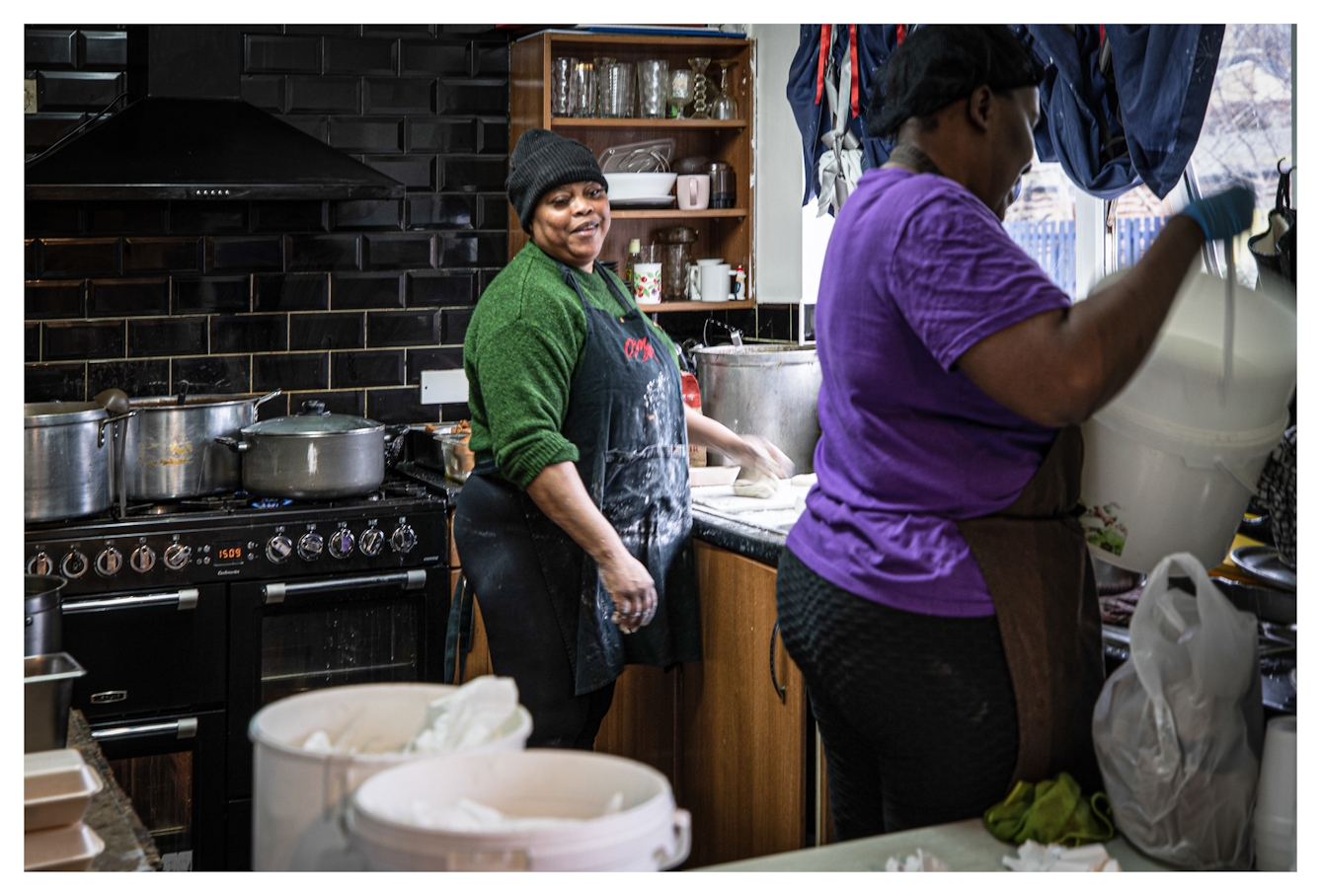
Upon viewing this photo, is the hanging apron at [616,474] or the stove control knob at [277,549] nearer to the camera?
the hanging apron at [616,474]

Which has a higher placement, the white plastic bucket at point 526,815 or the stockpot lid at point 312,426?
the stockpot lid at point 312,426

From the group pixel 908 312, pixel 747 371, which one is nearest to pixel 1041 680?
pixel 908 312

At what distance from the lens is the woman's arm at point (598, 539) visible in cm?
172

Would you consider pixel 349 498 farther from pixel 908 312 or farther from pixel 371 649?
pixel 908 312

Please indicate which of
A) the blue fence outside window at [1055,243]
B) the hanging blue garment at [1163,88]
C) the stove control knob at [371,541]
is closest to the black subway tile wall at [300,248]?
the stove control knob at [371,541]

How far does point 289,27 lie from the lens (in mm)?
2943

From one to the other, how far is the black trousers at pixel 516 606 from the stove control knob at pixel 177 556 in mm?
812

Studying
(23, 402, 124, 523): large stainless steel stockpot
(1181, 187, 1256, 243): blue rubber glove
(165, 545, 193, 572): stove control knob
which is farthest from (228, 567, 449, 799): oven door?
(1181, 187, 1256, 243): blue rubber glove

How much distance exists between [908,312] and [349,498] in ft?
5.81

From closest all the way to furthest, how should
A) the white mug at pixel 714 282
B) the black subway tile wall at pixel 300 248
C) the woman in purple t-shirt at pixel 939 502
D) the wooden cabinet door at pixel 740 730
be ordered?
the woman in purple t-shirt at pixel 939 502 < the wooden cabinet door at pixel 740 730 < the black subway tile wall at pixel 300 248 < the white mug at pixel 714 282

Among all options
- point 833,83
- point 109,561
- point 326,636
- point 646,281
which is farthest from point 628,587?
point 646,281

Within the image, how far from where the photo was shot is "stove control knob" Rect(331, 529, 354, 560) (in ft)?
8.41

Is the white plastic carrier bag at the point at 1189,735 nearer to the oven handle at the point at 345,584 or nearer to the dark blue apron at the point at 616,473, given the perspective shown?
the dark blue apron at the point at 616,473

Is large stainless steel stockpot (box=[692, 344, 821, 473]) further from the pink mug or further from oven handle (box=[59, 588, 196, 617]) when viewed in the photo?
oven handle (box=[59, 588, 196, 617])
